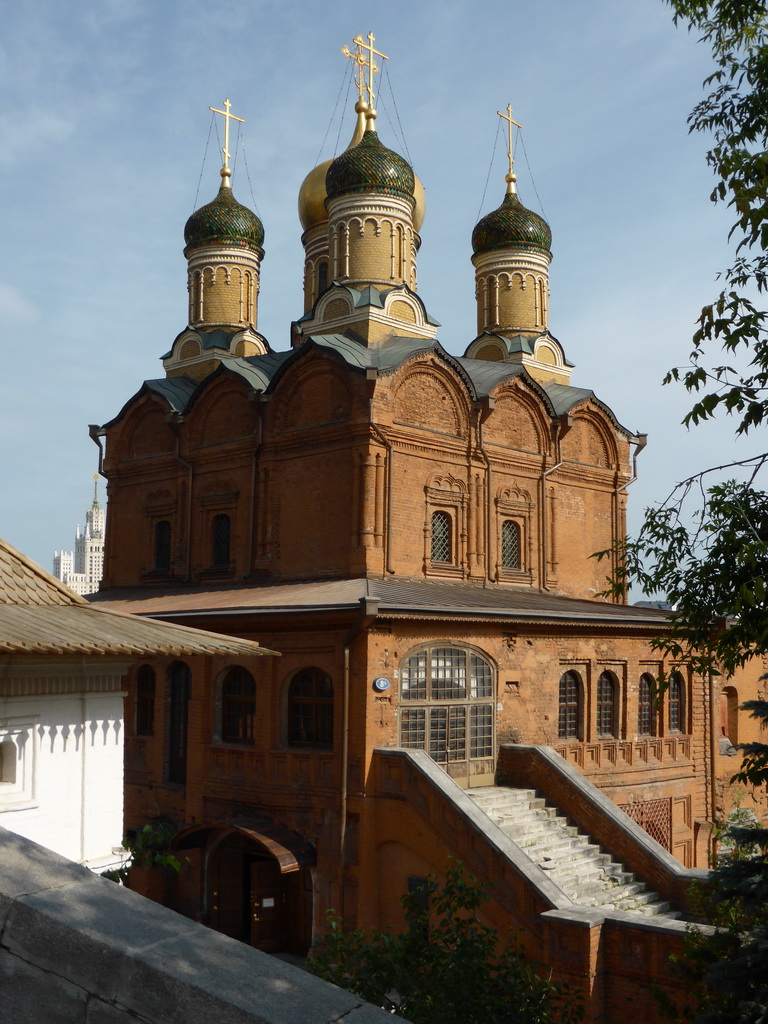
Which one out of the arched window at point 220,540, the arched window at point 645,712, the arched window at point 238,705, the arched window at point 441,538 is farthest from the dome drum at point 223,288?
the arched window at point 645,712

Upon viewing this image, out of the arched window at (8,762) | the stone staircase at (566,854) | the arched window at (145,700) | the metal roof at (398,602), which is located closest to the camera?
the arched window at (8,762)

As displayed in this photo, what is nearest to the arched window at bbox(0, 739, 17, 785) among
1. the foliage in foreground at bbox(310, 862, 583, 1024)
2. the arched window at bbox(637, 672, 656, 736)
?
the foliage in foreground at bbox(310, 862, 583, 1024)

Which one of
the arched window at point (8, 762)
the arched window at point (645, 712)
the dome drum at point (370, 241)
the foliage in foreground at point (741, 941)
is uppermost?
the dome drum at point (370, 241)

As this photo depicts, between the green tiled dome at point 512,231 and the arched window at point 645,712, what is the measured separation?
11.0 metres

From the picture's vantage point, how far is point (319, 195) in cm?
2509

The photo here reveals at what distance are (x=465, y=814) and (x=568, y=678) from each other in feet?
16.0

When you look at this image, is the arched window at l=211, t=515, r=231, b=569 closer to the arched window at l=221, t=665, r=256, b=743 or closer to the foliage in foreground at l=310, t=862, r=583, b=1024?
the arched window at l=221, t=665, r=256, b=743

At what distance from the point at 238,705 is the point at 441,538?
4.99m

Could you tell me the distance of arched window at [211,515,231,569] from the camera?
19.8m

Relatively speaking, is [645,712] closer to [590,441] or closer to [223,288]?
[590,441]

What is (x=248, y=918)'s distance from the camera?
607 inches

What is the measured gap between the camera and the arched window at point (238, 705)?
15.5 metres

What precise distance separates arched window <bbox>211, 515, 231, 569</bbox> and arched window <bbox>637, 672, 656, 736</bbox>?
811cm

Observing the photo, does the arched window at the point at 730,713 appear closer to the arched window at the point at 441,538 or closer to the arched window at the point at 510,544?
the arched window at the point at 510,544
